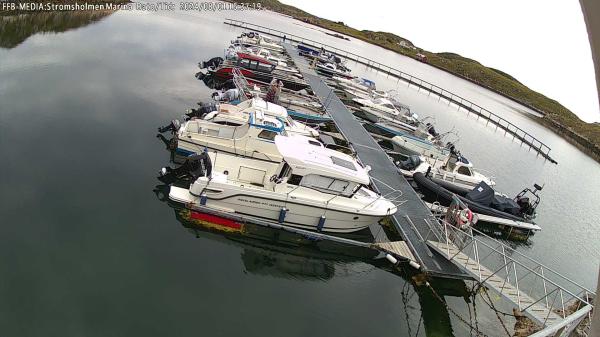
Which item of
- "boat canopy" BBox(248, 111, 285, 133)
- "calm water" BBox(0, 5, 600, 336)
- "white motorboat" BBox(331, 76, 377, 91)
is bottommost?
"calm water" BBox(0, 5, 600, 336)

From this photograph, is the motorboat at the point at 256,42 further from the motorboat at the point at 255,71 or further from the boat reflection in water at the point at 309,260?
the boat reflection in water at the point at 309,260

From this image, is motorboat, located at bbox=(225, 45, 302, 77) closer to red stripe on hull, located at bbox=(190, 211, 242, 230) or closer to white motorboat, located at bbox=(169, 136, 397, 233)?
white motorboat, located at bbox=(169, 136, 397, 233)

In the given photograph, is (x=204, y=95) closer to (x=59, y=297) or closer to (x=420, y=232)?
(x=420, y=232)

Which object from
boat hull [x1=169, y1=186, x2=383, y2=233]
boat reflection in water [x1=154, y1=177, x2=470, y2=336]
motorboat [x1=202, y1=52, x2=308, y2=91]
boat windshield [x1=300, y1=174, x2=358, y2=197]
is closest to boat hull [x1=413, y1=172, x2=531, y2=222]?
boat reflection in water [x1=154, y1=177, x2=470, y2=336]

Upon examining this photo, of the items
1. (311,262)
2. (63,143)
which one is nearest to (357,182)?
(311,262)

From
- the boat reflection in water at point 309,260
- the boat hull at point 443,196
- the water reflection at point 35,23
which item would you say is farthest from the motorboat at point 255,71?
the boat reflection in water at point 309,260

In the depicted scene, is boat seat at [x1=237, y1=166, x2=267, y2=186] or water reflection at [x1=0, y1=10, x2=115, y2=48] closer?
boat seat at [x1=237, y1=166, x2=267, y2=186]
